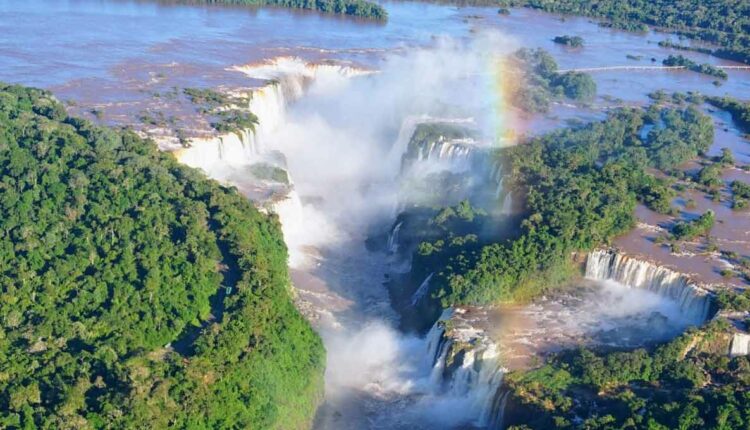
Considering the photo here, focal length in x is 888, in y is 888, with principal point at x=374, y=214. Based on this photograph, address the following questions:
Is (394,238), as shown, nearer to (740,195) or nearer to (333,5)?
(740,195)

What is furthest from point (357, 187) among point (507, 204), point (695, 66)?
point (695, 66)

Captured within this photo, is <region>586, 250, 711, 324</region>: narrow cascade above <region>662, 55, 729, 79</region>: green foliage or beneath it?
beneath

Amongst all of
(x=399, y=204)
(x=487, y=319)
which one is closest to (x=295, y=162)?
(x=399, y=204)

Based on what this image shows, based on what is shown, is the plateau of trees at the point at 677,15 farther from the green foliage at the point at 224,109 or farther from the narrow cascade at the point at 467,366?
the narrow cascade at the point at 467,366

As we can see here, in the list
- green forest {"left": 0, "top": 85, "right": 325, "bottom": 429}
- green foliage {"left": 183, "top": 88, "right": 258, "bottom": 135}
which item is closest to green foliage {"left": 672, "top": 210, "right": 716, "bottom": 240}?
green forest {"left": 0, "top": 85, "right": 325, "bottom": 429}

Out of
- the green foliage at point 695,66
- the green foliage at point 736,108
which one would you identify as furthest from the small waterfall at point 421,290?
the green foliage at point 695,66

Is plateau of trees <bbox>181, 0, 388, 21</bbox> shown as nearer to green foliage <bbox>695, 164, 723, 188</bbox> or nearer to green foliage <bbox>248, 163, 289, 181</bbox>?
green foliage <bbox>248, 163, 289, 181</bbox>
